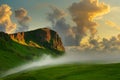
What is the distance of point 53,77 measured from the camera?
113 metres

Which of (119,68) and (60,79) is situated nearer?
(60,79)

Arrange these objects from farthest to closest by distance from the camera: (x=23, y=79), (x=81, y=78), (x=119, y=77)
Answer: (x=23, y=79) → (x=81, y=78) → (x=119, y=77)

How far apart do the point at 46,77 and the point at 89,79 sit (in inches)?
855

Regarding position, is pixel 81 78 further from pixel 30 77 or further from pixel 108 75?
pixel 30 77

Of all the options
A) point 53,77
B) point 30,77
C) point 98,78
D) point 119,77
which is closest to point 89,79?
point 98,78

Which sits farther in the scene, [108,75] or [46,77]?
[46,77]

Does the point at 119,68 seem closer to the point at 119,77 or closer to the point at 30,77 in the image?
the point at 119,77

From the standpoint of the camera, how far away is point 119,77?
313ft

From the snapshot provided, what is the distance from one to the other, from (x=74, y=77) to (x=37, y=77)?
16682mm

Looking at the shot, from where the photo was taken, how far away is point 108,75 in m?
102

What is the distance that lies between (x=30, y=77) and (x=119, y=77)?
34793mm

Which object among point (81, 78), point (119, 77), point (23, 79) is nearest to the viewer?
point (119, 77)

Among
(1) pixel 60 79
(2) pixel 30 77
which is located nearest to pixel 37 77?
(2) pixel 30 77

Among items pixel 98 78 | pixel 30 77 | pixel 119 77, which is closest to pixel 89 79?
pixel 98 78
